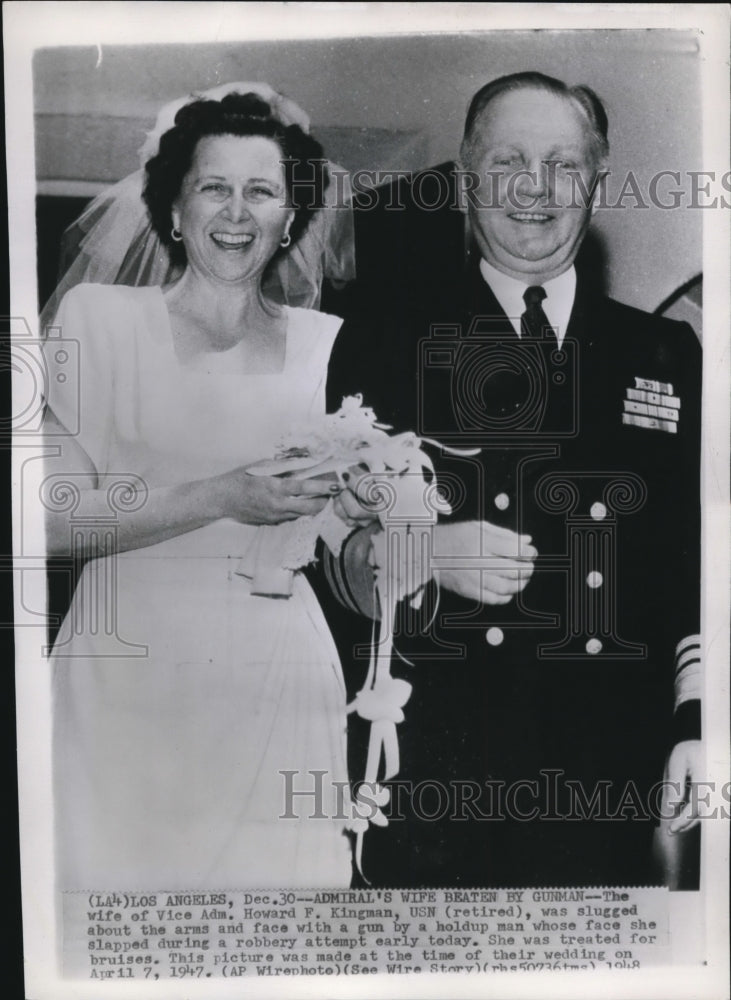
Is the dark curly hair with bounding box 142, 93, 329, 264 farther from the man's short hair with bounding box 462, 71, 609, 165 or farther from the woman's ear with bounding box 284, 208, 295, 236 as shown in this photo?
the man's short hair with bounding box 462, 71, 609, 165

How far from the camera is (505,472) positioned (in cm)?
167

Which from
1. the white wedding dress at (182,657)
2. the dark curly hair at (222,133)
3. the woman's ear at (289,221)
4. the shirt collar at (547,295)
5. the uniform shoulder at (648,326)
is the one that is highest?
the dark curly hair at (222,133)

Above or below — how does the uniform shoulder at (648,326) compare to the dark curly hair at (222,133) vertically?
below

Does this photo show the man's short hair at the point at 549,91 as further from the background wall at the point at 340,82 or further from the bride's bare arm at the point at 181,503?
the bride's bare arm at the point at 181,503

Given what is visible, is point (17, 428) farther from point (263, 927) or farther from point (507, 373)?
point (263, 927)

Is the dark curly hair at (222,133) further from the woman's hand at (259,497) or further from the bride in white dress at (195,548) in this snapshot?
the woman's hand at (259,497)

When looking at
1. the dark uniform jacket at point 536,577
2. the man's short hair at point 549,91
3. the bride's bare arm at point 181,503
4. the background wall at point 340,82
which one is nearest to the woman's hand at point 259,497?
the bride's bare arm at point 181,503

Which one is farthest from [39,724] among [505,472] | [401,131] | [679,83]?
[679,83]

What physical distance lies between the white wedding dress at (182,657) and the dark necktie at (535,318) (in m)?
0.32

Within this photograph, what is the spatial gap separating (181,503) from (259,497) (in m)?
0.13

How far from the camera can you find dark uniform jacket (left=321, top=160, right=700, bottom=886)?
1.67 meters

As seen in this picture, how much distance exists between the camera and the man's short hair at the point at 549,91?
1658 millimetres

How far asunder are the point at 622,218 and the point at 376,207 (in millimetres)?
417

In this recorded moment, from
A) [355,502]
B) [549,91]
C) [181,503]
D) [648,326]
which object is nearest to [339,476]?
[355,502]
